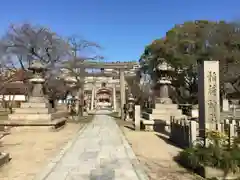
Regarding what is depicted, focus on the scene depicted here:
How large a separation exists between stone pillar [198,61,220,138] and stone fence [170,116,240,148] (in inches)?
11.5

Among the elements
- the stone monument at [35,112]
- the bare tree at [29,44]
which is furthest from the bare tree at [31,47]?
the stone monument at [35,112]

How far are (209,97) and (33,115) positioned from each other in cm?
986

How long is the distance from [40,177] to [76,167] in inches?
41.9

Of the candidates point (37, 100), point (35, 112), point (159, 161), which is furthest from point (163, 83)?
point (159, 161)

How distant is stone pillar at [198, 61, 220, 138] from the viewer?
849cm

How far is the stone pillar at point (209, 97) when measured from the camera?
27.9ft

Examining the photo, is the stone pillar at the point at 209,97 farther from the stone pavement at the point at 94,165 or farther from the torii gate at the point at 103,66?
the torii gate at the point at 103,66

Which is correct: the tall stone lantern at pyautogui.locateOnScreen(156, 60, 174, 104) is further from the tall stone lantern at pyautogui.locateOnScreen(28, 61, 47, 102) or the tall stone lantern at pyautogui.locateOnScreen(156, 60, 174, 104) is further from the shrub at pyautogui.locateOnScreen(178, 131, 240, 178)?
the shrub at pyautogui.locateOnScreen(178, 131, 240, 178)

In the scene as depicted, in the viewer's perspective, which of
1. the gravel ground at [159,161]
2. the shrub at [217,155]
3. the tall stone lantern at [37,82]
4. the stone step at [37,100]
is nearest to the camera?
the shrub at [217,155]

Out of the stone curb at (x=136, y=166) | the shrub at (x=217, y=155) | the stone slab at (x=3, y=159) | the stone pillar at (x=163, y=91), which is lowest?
the stone curb at (x=136, y=166)

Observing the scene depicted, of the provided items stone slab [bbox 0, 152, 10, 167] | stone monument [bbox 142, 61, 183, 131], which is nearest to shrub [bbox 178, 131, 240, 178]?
stone slab [bbox 0, 152, 10, 167]

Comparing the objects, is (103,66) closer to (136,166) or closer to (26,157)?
(26,157)

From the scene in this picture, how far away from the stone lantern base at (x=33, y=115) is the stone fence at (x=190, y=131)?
7040 millimetres

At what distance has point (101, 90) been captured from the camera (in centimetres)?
7031
